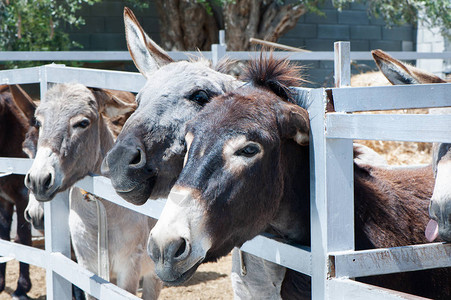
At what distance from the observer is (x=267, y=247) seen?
2121mm

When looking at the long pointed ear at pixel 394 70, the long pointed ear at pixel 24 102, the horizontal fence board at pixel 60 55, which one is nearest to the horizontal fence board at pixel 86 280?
the long pointed ear at pixel 394 70

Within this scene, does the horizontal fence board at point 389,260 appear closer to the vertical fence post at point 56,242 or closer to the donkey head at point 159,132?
the donkey head at point 159,132

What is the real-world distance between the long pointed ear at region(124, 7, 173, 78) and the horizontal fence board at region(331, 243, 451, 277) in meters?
1.68

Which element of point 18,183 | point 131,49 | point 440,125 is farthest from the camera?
point 18,183

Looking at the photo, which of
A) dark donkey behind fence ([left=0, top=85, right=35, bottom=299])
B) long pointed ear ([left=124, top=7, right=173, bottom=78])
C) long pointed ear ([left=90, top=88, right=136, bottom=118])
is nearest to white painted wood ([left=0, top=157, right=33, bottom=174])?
long pointed ear ([left=90, top=88, right=136, bottom=118])

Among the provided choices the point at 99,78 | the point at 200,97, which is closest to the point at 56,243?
the point at 99,78

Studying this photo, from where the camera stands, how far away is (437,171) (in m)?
2.33

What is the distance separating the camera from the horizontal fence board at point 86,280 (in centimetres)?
255

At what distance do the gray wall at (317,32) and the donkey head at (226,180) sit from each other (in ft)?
32.4

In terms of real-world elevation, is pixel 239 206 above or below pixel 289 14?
below

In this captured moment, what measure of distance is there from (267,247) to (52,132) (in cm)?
196

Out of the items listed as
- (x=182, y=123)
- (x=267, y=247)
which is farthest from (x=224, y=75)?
(x=267, y=247)

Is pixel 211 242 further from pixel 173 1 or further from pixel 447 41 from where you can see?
pixel 447 41

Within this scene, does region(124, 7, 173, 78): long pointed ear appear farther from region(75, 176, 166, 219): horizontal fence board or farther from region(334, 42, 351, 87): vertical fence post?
region(334, 42, 351, 87): vertical fence post
